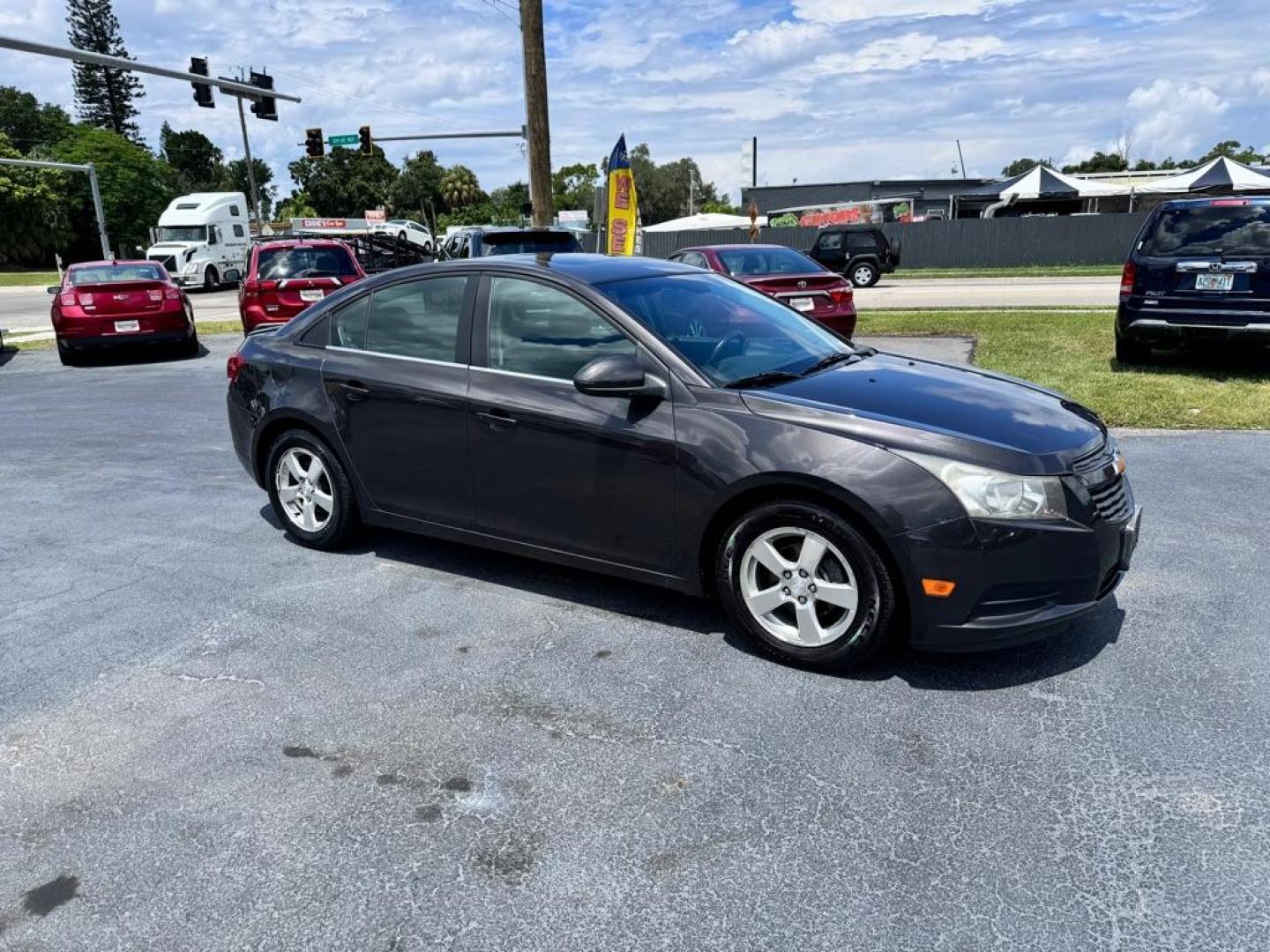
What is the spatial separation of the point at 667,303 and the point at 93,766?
293 cm

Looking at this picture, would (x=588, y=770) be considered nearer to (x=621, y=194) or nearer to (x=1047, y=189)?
(x=621, y=194)

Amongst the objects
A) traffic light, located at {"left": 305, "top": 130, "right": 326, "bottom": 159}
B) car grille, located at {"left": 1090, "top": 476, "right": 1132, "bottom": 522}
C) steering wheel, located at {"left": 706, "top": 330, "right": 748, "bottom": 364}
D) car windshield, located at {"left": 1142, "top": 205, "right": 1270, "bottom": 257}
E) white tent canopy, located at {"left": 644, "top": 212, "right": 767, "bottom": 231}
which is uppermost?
traffic light, located at {"left": 305, "top": 130, "right": 326, "bottom": 159}

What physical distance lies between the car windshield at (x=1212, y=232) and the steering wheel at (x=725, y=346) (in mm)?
7002

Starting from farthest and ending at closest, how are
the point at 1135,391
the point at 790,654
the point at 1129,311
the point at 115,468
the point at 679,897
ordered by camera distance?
the point at 1129,311, the point at 1135,391, the point at 115,468, the point at 790,654, the point at 679,897

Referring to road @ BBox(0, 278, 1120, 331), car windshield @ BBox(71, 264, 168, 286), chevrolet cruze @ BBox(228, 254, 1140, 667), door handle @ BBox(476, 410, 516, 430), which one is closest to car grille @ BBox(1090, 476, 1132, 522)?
chevrolet cruze @ BBox(228, 254, 1140, 667)

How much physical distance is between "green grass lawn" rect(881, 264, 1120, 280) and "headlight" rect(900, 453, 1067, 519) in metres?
27.6

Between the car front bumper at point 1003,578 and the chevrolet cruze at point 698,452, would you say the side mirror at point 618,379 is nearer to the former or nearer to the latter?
the chevrolet cruze at point 698,452

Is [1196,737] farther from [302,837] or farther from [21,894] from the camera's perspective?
[21,894]

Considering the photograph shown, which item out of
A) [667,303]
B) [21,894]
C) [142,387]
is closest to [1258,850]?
[667,303]

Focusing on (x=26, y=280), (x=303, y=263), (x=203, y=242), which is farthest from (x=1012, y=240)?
(x=26, y=280)

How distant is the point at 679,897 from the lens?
2.47m

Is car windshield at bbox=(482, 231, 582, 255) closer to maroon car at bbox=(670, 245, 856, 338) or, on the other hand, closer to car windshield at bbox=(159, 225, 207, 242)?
maroon car at bbox=(670, 245, 856, 338)

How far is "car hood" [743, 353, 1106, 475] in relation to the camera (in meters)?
3.42

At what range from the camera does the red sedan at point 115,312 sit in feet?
43.3
